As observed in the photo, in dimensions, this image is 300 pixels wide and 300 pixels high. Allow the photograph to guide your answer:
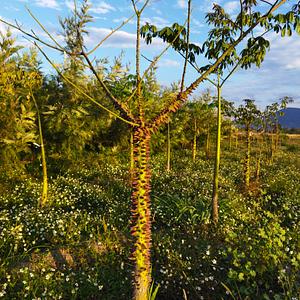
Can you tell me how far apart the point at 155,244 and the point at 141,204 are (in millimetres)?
3084

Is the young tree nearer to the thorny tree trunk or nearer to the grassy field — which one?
the grassy field

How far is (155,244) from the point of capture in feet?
19.7

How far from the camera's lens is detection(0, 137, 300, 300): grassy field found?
4.54 meters

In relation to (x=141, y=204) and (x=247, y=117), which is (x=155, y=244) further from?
(x=247, y=117)

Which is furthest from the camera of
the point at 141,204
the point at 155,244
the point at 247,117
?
the point at 247,117

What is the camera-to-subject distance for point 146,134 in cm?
311

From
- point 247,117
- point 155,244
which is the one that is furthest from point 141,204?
point 247,117

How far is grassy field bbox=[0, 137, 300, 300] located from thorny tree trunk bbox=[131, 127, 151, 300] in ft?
3.47

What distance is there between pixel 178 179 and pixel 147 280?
25.9 feet

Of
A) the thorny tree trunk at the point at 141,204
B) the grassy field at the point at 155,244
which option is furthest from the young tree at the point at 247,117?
the thorny tree trunk at the point at 141,204

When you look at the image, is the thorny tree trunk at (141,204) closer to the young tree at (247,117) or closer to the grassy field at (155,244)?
the grassy field at (155,244)

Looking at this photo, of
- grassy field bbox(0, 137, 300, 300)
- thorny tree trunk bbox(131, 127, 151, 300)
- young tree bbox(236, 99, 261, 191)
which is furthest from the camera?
young tree bbox(236, 99, 261, 191)

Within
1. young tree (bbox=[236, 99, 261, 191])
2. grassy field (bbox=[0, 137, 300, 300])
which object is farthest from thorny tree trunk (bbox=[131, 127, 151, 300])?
young tree (bbox=[236, 99, 261, 191])

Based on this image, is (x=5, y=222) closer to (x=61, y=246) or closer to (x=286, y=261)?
(x=61, y=246)
